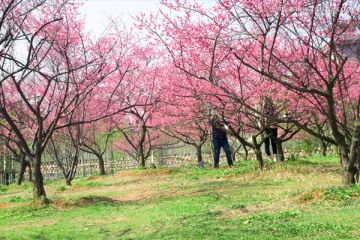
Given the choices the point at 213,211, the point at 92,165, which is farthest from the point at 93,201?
the point at 92,165

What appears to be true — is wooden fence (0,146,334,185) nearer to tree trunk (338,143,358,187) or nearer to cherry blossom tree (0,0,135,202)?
cherry blossom tree (0,0,135,202)

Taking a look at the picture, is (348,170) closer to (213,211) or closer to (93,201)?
(213,211)

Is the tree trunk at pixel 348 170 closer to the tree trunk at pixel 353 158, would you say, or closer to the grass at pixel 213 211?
the tree trunk at pixel 353 158

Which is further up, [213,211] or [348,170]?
[348,170]

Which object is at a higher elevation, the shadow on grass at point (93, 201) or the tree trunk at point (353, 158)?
the tree trunk at point (353, 158)

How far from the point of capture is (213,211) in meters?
7.94

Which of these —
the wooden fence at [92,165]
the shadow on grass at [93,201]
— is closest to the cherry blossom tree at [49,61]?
the shadow on grass at [93,201]

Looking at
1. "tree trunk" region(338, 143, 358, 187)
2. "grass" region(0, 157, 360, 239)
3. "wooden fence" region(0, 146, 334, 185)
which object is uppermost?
"wooden fence" region(0, 146, 334, 185)

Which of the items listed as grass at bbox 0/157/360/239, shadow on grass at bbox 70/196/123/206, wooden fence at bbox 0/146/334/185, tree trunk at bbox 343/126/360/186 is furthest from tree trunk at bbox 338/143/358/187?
wooden fence at bbox 0/146/334/185

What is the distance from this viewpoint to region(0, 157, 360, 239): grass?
234 inches

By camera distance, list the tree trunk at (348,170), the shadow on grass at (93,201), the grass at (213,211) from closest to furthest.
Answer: the grass at (213,211), the tree trunk at (348,170), the shadow on grass at (93,201)

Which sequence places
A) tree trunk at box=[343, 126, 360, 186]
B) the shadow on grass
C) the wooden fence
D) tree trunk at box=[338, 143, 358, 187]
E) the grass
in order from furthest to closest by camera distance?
the wooden fence, the shadow on grass, tree trunk at box=[338, 143, 358, 187], tree trunk at box=[343, 126, 360, 186], the grass

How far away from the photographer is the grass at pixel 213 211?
595cm

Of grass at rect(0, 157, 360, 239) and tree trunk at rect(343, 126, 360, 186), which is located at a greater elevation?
tree trunk at rect(343, 126, 360, 186)
